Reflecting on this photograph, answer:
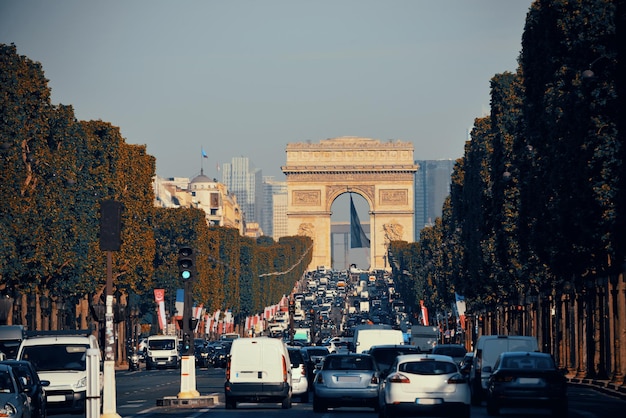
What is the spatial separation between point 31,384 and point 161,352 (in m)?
62.9

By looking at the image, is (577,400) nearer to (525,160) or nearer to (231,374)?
(231,374)

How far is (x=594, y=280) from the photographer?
62.2m

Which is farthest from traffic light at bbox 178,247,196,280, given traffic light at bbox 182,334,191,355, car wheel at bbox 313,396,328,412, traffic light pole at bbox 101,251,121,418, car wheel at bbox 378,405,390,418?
traffic light pole at bbox 101,251,121,418

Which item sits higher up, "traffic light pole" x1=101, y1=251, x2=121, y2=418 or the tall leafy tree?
the tall leafy tree

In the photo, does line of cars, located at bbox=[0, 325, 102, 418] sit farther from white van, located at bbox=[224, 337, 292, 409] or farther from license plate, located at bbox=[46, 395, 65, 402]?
white van, located at bbox=[224, 337, 292, 409]

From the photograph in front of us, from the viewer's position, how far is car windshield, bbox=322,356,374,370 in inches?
1708

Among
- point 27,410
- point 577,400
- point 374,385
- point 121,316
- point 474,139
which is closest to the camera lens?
point 27,410

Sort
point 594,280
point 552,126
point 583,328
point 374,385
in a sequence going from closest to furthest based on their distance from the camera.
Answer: point 374,385 → point 552,126 → point 594,280 → point 583,328

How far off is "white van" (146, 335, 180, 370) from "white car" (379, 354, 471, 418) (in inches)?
2323

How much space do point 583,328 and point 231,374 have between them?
3109cm

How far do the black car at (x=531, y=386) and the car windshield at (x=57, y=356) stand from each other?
10682 millimetres

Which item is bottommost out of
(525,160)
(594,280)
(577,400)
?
(577,400)

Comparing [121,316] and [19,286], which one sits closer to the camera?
[121,316]

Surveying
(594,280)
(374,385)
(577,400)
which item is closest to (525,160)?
(594,280)
